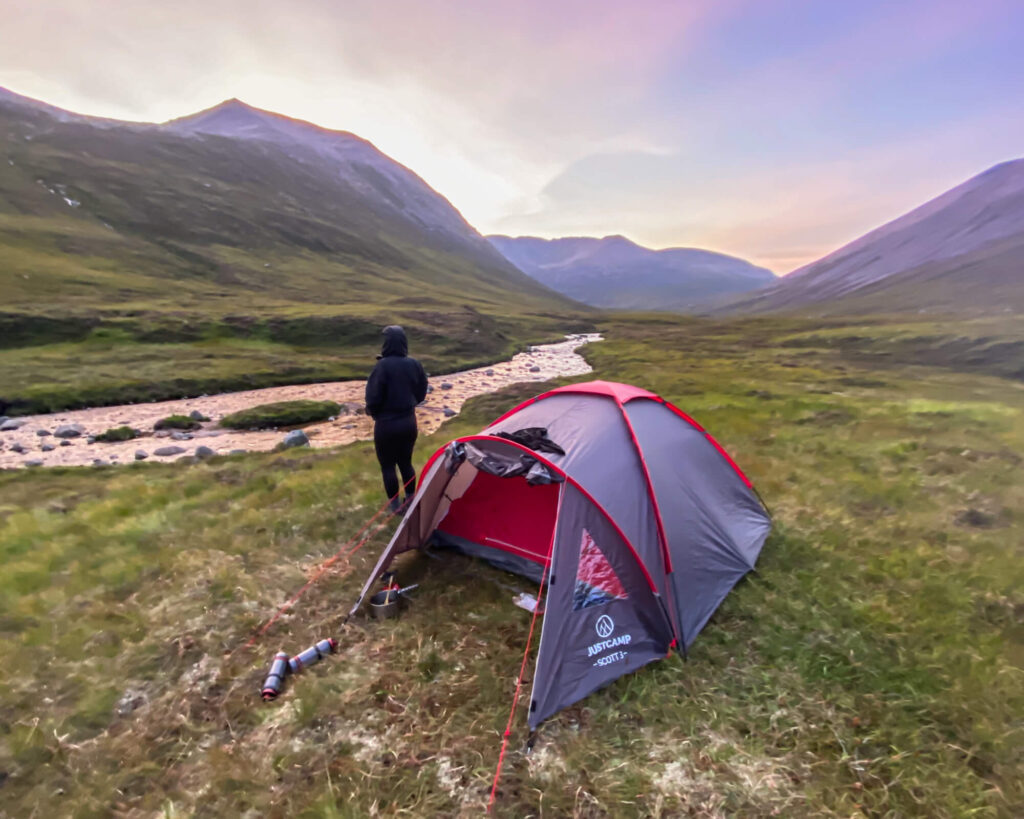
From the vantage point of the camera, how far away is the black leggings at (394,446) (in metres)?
9.28

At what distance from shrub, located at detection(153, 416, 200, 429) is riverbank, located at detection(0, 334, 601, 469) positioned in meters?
0.42

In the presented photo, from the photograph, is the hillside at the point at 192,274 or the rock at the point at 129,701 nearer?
the rock at the point at 129,701

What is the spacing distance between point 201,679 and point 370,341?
46.6 meters

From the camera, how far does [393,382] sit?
9.00m

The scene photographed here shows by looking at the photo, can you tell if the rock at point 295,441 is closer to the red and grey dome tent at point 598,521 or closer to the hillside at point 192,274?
the red and grey dome tent at point 598,521

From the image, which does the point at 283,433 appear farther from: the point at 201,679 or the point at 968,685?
the point at 968,685

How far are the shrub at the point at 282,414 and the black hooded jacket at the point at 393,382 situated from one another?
59.5 ft

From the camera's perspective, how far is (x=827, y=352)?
161ft

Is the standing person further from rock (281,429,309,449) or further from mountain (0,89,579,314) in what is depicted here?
mountain (0,89,579,314)

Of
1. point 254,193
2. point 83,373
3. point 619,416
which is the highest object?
point 254,193

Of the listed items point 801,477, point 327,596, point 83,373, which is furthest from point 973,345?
point 83,373

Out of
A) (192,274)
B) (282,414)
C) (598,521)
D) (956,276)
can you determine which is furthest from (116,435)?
(956,276)

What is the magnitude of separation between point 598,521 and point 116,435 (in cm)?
2374

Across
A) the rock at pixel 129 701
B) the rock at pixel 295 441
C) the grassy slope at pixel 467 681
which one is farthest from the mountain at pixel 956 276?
the rock at pixel 129 701
